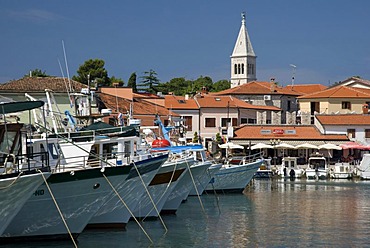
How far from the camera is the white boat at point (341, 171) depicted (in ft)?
236

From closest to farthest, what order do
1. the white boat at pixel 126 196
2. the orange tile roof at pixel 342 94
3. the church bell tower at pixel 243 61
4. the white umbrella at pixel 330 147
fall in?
the white boat at pixel 126 196, the white umbrella at pixel 330 147, the orange tile roof at pixel 342 94, the church bell tower at pixel 243 61

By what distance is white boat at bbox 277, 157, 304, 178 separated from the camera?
→ 73.1 m

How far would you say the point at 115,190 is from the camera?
29.4 metres

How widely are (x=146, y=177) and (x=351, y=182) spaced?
3988 cm

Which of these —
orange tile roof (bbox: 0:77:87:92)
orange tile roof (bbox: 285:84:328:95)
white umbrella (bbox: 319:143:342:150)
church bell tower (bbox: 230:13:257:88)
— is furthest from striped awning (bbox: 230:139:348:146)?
church bell tower (bbox: 230:13:257:88)

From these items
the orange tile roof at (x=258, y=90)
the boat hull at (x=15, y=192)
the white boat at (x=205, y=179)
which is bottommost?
the white boat at (x=205, y=179)

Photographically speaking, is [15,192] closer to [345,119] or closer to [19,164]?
[19,164]

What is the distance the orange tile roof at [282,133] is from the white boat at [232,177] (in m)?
25.9

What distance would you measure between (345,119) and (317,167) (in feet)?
39.3

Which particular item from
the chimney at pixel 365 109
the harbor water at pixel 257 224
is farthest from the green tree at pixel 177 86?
the harbor water at pixel 257 224

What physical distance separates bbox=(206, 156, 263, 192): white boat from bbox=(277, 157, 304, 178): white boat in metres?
18.4

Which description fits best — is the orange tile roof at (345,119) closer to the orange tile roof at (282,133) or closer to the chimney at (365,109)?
the orange tile roof at (282,133)

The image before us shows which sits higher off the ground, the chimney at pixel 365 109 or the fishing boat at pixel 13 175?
the chimney at pixel 365 109

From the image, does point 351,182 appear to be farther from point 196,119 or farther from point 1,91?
point 1,91
